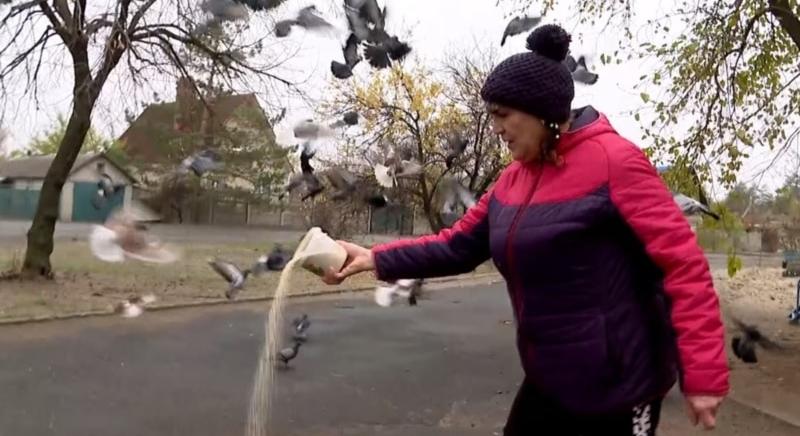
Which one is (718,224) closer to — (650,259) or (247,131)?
(650,259)

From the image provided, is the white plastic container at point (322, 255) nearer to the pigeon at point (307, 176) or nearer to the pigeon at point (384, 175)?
the pigeon at point (307, 176)

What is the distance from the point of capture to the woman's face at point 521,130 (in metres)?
2.09

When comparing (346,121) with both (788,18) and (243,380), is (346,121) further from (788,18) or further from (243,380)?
(788,18)

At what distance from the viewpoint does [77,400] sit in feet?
20.9

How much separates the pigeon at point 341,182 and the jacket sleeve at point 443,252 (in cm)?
448

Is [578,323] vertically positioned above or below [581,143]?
below

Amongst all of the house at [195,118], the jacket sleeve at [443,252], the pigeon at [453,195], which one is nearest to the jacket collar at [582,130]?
the jacket sleeve at [443,252]

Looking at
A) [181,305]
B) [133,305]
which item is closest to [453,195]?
[181,305]

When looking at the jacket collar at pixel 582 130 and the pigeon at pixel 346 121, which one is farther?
the pigeon at pixel 346 121

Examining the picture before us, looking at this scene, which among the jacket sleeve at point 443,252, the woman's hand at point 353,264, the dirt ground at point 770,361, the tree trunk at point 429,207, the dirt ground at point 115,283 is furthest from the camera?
the dirt ground at point 115,283

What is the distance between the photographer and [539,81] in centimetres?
206

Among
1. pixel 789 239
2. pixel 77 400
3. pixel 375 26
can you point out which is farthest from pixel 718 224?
pixel 789 239

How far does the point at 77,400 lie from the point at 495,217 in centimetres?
516

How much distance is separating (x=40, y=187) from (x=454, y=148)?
1378 cm
